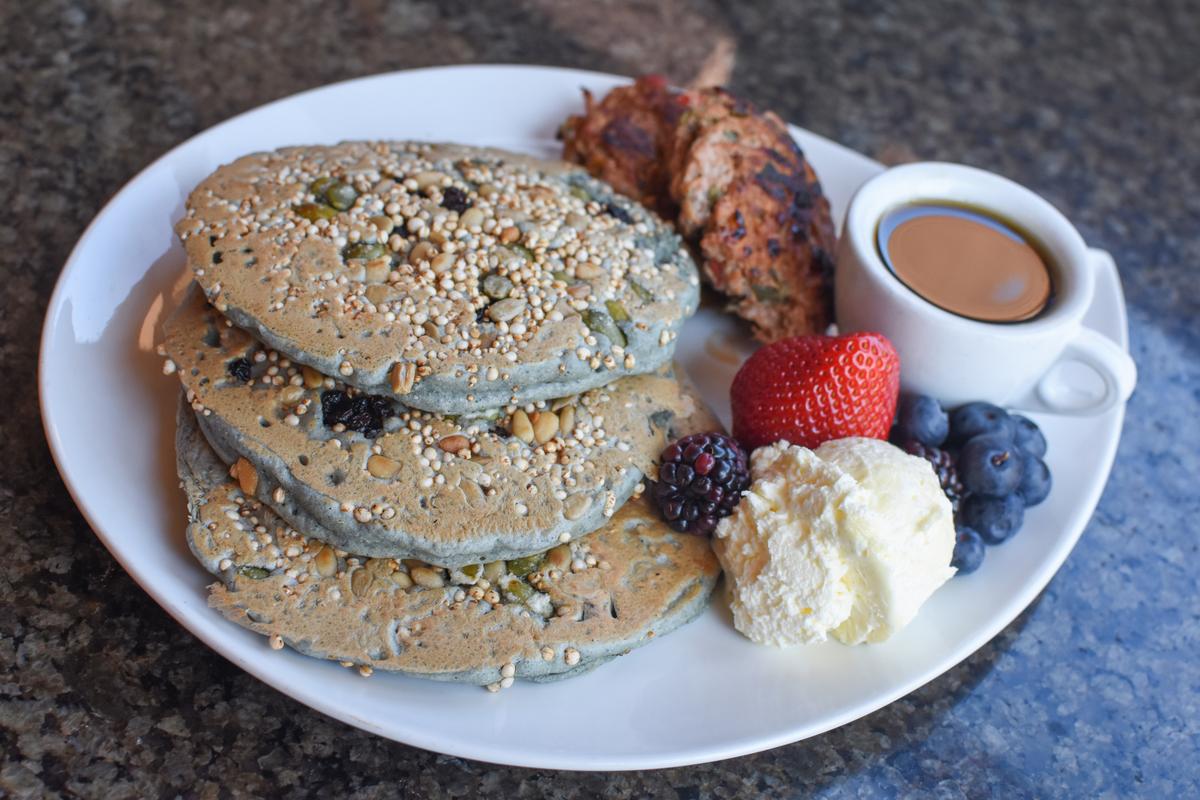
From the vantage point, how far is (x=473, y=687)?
1.35m

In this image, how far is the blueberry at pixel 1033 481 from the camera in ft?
5.41

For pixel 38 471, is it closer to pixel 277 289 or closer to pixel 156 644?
pixel 156 644

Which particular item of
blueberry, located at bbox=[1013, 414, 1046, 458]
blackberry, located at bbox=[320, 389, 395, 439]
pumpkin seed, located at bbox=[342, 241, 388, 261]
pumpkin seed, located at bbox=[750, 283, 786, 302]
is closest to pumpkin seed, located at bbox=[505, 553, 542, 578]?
blackberry, located at bbox=[320, 389, 395, 439]

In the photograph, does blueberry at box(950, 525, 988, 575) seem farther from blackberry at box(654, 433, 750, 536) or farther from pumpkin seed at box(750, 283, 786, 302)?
pumpkin seed at box(750, 283, 786, 302)

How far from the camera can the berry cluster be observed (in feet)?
5.29

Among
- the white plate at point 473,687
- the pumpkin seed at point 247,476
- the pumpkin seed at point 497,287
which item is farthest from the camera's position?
the pumpkin seed at point 497,287

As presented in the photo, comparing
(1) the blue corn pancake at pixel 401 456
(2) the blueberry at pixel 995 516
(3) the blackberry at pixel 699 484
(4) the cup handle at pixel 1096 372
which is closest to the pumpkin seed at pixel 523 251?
(1) the blue corn pancake at pixel 401 456

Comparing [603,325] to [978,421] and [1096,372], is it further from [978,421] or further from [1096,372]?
[1096,372]

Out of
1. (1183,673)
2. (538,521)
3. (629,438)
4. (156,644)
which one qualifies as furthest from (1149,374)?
(156,644)

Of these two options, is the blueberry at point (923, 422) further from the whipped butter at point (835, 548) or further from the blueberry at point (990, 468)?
the whipped butter at point (835, 548)

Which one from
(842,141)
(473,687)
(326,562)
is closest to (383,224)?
(326,562)

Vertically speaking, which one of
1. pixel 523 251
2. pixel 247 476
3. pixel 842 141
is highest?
pixel 523 251

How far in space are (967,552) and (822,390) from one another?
32cm

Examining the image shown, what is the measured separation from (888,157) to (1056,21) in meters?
0.96
